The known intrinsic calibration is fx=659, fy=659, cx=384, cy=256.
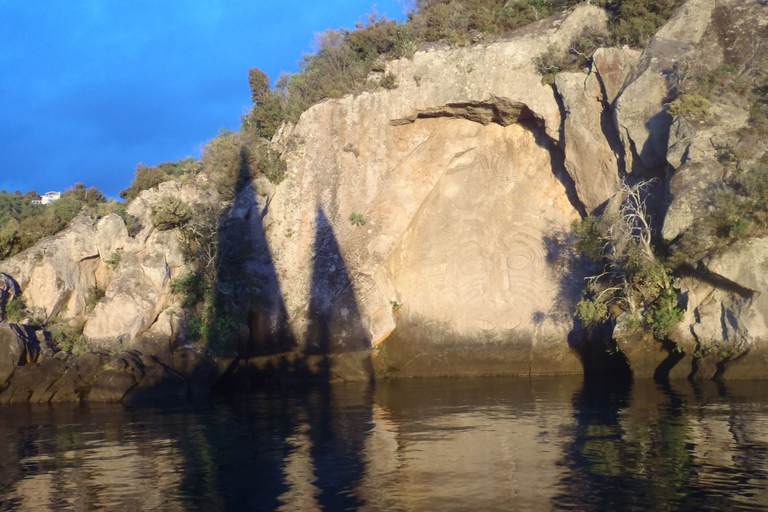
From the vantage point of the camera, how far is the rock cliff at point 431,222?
2209 centimetres

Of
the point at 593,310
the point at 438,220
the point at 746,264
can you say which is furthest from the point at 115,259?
the point at 746,264

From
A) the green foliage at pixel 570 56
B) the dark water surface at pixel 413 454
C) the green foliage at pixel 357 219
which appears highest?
the green foliage at pixel 570 56

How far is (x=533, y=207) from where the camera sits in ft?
82.6

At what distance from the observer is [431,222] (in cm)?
2609

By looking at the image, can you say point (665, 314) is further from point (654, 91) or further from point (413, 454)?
point (413, 454)

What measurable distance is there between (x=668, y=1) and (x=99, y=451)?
73.5ft

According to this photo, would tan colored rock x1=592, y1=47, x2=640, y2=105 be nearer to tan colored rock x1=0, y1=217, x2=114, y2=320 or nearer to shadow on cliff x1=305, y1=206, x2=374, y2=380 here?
shadow on cliff x1=305, y1=206, x2=374, y2=380

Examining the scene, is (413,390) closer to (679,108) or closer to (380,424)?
(380,424)

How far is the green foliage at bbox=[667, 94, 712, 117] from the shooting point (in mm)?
19234

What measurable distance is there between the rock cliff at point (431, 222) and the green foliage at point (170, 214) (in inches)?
14.3

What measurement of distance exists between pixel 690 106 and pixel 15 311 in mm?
23127

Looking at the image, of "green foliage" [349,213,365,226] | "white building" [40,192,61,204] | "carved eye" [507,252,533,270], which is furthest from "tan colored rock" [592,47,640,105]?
"white building" [40,192,61,204]

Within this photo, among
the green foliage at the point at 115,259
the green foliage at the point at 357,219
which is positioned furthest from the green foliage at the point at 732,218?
the green foliage at the point at 115,259

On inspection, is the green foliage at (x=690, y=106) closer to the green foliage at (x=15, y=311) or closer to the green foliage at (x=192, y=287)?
the green foliage at (x=192, y=287)
